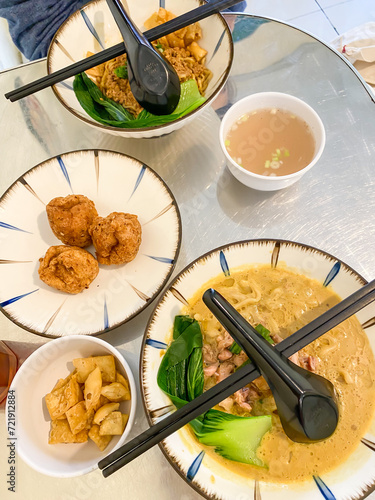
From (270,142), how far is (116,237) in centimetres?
74

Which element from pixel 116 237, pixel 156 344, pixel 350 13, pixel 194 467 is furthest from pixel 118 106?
pixel 350 13

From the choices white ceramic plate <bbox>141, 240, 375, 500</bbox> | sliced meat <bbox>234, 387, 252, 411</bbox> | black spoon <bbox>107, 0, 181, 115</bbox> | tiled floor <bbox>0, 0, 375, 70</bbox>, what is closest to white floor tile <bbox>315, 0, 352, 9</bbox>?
tiled floor <bbox>0, 0, 375, 70</bbox>

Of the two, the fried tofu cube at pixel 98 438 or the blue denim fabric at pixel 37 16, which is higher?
the blue denim fabric at pixel 37 16

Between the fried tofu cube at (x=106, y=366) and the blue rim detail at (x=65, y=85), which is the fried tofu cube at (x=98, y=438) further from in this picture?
the blue rim detail at (x=65, y=85)

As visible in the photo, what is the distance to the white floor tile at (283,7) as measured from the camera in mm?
3634

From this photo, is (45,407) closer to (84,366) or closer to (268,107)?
(84,366)

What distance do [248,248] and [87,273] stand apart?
60cm

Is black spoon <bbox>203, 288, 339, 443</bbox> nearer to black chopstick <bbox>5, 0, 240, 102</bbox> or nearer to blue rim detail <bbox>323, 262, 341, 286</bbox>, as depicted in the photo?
blue rim detail <bbox>323, 262, 341, 286</bbox>

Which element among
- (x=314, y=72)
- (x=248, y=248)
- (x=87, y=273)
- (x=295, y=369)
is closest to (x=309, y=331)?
(x=295, y=369)

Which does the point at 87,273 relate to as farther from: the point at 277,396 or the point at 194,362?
the point at 277,396

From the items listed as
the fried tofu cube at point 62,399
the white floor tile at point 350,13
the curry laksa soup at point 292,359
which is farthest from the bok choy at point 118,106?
the white floor tile at point 350,13

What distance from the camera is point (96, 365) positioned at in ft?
4.31

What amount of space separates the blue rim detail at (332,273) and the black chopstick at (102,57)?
114 cm

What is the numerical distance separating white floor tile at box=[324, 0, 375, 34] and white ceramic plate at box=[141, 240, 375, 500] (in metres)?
3.09
